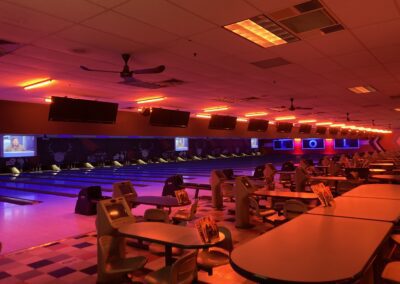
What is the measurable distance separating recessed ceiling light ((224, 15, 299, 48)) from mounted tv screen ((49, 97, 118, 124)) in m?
4.85

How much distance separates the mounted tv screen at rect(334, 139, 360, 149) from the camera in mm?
29692

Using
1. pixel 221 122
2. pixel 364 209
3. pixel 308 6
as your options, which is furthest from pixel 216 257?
pixel 221 122

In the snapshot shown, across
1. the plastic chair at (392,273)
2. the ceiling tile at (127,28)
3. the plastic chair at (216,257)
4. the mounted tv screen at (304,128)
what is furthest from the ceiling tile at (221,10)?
the mounted tv screen at (304,128)

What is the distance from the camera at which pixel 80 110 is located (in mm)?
7727

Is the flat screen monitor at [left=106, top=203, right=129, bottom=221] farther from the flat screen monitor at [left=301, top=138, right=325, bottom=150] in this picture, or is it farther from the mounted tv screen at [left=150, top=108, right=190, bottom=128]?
the flat screen monitor at [left=301, top=138, right=325, bottom=150]

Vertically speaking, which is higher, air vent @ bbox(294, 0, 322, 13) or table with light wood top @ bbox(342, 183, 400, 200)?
air vent @ bbox(294, 0, 322, 13)

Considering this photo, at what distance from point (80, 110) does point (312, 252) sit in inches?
265

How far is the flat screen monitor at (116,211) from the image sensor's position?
3.22 metres

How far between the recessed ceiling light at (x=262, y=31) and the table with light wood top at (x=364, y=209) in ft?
6.36

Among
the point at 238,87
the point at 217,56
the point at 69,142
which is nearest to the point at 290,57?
the point at 217,56

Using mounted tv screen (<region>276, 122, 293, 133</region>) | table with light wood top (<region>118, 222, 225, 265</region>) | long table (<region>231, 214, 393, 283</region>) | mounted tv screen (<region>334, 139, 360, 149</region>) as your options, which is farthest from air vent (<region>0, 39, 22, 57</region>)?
mounted tv screen (<region>334, 139, 360, 149</region>)

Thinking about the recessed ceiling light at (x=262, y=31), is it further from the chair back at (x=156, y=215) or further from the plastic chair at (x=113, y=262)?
the plastic chair at (x=113, y=262)

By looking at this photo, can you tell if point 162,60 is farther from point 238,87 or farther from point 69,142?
point 69,142

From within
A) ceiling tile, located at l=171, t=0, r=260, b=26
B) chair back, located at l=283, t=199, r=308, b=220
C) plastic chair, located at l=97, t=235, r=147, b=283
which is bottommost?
plastic chair, located at l=97, t=235, r=147, b=283
